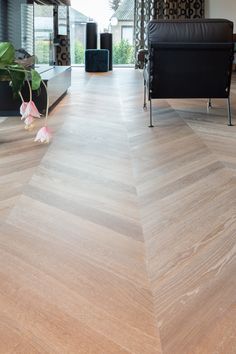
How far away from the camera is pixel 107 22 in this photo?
984cm

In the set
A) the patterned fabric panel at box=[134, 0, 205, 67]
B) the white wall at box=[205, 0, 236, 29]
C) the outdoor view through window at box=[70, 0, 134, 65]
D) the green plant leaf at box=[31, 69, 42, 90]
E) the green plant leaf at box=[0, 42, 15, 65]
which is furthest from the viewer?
the outdoor view through window at box=[70, 0, 134, 65]

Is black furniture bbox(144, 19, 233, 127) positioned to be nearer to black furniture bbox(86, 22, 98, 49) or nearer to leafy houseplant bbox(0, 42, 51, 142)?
leafy houseplant bbox(0, 42, 51, 142)

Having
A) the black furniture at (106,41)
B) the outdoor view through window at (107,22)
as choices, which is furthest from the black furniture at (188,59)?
the outdoor view through window at (107,22)

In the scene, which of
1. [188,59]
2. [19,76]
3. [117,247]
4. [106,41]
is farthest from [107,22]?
[117,247]

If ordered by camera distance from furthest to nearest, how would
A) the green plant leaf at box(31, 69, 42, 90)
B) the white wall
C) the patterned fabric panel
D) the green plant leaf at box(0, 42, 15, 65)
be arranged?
the patterned fabric panel < the white wall < the green plant leaf at box(0, 42, 15, 65) < the green plant leaf at box(31, 69, 42, 90)

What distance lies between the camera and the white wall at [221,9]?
848 cm

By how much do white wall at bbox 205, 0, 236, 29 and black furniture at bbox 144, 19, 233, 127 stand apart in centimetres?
568

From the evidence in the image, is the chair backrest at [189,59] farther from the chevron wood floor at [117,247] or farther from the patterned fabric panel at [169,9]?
the patterned fabric panel at [169,9]

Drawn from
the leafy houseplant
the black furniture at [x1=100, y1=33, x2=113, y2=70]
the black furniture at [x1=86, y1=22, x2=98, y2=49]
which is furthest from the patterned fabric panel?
the leafy houseplant

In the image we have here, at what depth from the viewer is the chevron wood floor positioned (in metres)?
0.94

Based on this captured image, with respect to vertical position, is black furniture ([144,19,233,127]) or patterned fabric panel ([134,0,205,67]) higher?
patterned fabric panel ([134,0,205,67])

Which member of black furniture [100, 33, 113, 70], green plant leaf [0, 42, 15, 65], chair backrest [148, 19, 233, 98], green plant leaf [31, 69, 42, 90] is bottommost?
green plant leaf [31, 69, 42, 90]

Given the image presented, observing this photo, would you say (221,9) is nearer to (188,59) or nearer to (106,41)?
(106,41)

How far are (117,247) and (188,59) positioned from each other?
240cm
